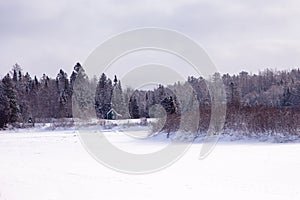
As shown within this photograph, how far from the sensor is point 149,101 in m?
67.2

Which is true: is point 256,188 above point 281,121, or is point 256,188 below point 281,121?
below

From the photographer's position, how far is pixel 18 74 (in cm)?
7550

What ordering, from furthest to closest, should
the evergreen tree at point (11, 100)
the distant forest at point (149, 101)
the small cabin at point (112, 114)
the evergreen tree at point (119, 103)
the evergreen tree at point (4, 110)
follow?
the evergreen tree at point (119, 103), the small cabin at point (112, 114), the evergreen tree at point (11, 100), the evergreen tree at point (4, 110), the distant forest at point (149, 101)

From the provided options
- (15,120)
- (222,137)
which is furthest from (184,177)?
(15,120)

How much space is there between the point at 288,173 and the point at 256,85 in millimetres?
92853

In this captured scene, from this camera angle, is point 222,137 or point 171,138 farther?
point 171,138

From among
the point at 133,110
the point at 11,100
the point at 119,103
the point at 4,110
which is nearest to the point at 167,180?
the point at 4,110

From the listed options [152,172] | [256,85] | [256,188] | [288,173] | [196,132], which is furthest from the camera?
[256,85]

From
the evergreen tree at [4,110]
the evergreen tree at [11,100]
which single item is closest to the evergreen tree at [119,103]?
the evergreen tree at [11,100]

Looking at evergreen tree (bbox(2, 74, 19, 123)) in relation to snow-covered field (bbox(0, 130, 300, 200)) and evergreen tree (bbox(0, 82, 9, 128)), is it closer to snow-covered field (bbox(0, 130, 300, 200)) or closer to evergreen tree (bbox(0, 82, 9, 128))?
evergreen tree (bbox(0, 82, 9, 128))

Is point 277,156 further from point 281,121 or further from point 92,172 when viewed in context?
point 281,121

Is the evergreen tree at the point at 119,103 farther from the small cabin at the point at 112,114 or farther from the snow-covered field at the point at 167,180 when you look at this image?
the snow-covered field at the point at 167,180

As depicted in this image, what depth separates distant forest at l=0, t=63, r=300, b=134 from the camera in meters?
18.0

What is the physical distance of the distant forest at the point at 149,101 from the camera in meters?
18.0
